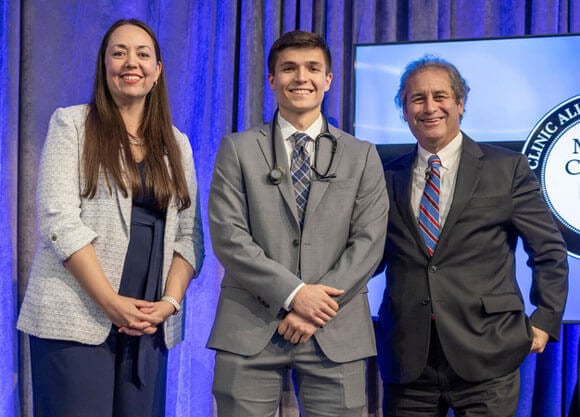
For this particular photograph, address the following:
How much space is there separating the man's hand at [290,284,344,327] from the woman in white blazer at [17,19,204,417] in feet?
1.53

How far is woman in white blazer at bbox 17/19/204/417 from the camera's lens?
2191 millimetres

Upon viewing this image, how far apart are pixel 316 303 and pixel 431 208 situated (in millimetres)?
640

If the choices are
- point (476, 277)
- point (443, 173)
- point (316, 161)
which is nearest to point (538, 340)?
point (476, 277)

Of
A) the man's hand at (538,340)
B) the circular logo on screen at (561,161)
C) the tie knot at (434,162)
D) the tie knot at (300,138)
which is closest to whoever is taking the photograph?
the tie knot at (300,138)

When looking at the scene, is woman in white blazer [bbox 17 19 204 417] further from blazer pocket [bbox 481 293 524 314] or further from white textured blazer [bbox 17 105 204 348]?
blazer pocket [bbox 481 293 524 314]

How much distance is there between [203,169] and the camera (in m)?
3.66

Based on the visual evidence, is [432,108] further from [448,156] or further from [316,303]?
[316,303]

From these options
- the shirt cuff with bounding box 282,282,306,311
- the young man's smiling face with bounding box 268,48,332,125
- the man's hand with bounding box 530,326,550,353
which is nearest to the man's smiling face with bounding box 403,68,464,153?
the young man's smiling face with bounding box 268,48,332,125

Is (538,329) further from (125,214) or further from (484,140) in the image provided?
(125,214)

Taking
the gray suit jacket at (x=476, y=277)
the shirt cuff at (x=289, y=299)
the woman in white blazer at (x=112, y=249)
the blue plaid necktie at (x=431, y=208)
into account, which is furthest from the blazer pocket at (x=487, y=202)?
the woman in white blazer at (x=112, y=249)

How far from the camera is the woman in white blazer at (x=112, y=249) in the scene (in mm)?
2191

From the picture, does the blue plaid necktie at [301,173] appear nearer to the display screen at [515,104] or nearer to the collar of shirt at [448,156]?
the collar of shirt at [448,156]

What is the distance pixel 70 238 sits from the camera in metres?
2.20

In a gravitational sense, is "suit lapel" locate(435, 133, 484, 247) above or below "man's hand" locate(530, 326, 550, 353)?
above
